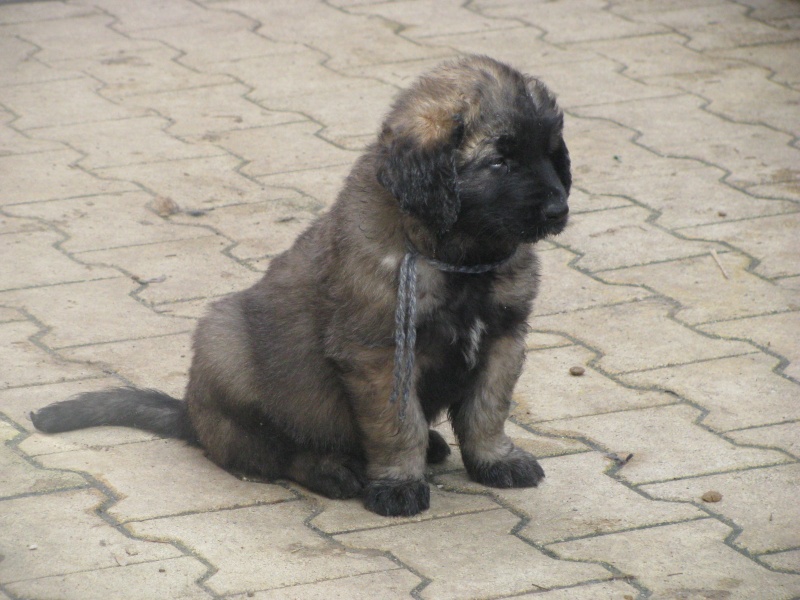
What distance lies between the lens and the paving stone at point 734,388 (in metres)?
4.10

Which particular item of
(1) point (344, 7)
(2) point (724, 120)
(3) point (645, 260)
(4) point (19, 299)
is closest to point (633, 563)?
(3) point (645, 260)

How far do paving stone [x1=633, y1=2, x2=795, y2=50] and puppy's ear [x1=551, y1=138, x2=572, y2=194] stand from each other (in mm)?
4490

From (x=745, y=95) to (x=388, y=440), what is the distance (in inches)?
162

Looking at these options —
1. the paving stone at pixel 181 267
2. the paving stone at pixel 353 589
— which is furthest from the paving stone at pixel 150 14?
the paving stone at pixel 353 589

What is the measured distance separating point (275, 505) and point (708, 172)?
3190mm

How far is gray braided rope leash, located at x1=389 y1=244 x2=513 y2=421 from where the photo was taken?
3.44m

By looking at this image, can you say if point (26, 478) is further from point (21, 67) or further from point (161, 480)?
point (21, 67)

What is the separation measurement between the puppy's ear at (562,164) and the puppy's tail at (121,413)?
1338mm

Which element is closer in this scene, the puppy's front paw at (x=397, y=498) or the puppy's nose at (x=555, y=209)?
the puppy's nose at (x=555, y=209)

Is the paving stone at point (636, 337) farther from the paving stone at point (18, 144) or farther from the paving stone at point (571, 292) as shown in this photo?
the paving stone at point (18, 144)

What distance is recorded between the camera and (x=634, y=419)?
4113 mm

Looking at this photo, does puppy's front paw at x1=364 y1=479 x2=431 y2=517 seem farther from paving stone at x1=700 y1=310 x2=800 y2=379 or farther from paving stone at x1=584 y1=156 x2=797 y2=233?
paving stone at x1=584 y1=156 x2=797 y2=233

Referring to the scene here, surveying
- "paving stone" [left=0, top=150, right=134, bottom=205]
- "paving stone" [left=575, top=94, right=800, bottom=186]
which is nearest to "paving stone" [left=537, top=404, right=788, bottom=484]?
"paving stone" [left=575, top=94, right=800, bottom=186]

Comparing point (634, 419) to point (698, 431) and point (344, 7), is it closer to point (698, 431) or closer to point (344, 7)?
point (698, 431)
